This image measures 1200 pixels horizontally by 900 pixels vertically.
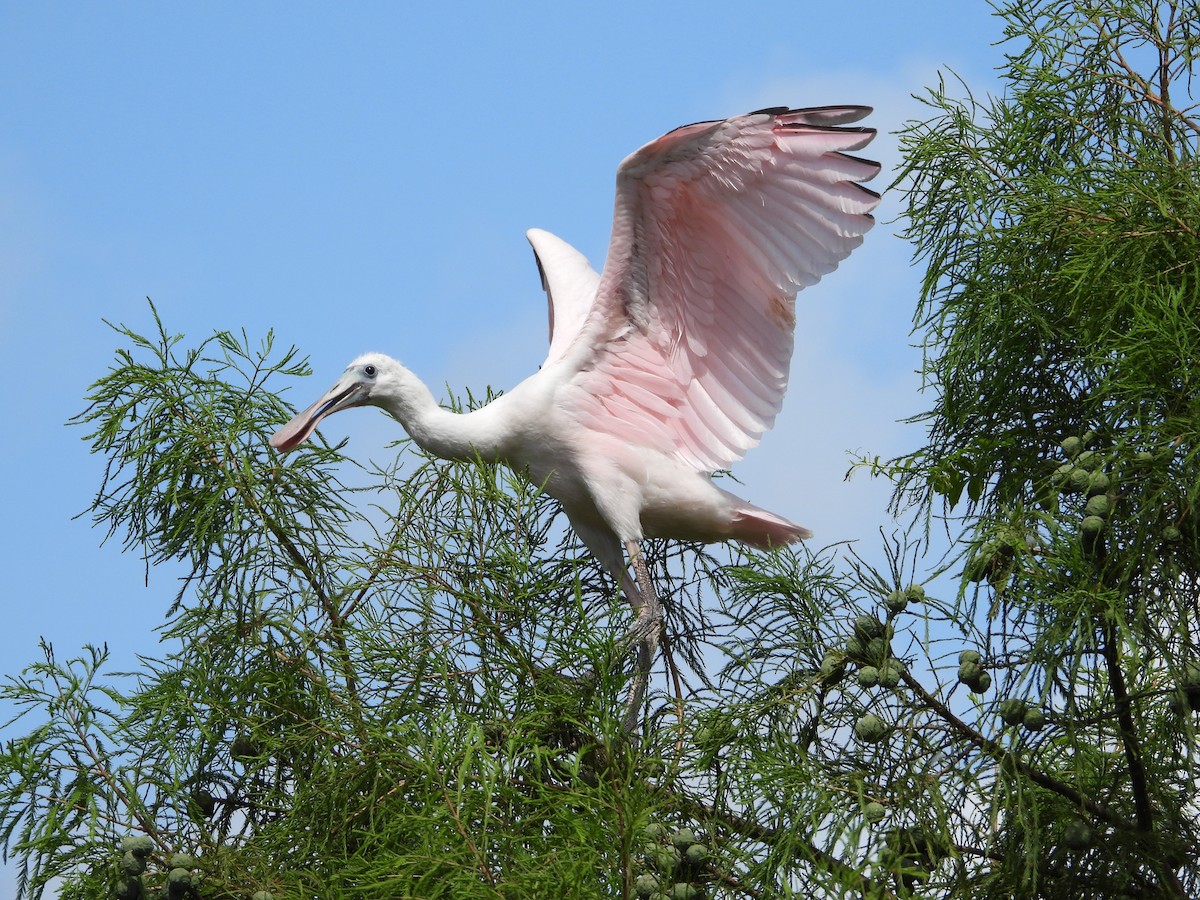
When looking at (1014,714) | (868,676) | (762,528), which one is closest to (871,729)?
(868,676)

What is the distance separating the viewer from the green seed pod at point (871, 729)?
2564 mm

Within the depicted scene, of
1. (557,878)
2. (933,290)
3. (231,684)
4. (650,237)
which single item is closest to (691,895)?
(557,878)

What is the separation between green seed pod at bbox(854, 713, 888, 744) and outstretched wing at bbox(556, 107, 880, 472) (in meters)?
1.76

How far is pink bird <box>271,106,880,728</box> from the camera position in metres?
4.00

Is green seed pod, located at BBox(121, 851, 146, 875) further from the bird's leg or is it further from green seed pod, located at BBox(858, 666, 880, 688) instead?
green seed pod, located at BBox(858, 666, 880, 688)

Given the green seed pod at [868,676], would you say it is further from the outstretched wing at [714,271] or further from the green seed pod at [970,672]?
the outstretched wing at [714,271]

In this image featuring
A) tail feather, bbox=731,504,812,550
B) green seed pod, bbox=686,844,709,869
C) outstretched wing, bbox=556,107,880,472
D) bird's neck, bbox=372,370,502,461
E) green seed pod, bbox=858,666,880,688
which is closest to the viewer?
green seed pod, bbox=858,666,880,688

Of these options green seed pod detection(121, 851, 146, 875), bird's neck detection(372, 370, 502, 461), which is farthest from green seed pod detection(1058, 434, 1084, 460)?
green seed pod detection(121, 851, 146, 875)

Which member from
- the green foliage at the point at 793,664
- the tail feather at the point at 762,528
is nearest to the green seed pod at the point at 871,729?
the green foliage at the point at 793,664

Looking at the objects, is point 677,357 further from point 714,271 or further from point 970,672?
point 970,672

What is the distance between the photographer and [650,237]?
4.09 meters

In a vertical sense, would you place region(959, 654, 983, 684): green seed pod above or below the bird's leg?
below

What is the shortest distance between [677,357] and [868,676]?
76.3 inches

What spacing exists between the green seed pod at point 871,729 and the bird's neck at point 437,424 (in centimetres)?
168
